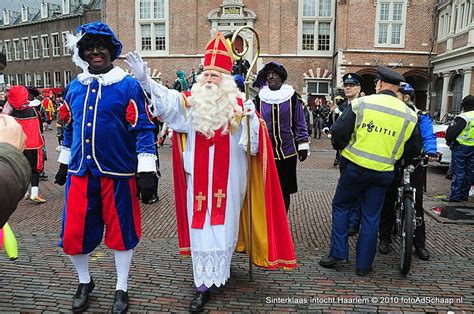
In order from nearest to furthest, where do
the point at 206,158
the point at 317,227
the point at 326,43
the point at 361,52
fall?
1. the point at 206,158
2. the point at 317,227
3. the point at 361,52
4. the point at 326,43

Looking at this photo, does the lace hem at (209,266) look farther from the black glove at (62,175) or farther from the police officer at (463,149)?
the police officer at (463,149)

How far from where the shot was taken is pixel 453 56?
734 inches

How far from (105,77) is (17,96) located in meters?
3.82

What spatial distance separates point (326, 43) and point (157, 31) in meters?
10.7

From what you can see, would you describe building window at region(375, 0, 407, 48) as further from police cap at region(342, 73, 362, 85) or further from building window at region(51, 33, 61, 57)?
building window at region(51, 33, 61, 57)

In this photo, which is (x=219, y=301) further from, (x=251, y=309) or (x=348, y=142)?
(x=348, y=142)

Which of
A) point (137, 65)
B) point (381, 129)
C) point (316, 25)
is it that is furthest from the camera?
point (316, 25)

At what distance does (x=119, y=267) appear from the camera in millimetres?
3092

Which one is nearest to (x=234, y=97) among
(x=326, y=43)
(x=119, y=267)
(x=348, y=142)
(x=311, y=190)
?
(x=348, y=142)

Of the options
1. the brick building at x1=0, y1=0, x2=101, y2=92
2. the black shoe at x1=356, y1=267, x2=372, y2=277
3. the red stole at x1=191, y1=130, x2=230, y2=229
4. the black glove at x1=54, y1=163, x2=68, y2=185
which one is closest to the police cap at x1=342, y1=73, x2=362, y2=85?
the black shoe at x1=356, y1=267, x2=372, y2=277

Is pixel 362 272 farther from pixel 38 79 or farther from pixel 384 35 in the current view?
pixel 38 79

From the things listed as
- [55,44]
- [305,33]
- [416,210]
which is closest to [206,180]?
[416,210]

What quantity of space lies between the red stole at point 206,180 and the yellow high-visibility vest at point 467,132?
520cm

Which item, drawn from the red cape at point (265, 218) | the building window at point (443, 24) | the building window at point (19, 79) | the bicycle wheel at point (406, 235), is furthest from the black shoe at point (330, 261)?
the building window at point (19, 79)
